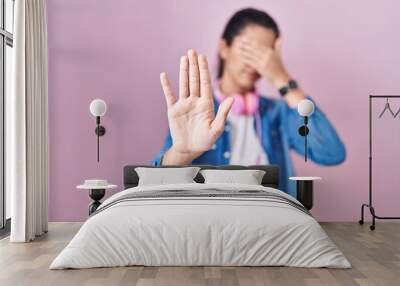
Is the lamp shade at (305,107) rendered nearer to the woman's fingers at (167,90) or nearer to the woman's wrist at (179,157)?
the woman's wrist at (179,157)

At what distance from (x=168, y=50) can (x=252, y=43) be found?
1056mm

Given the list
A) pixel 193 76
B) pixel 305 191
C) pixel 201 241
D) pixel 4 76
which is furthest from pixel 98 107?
pixel 201 241

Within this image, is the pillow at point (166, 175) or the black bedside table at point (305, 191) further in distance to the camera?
the black bedside table at point (305, 191)

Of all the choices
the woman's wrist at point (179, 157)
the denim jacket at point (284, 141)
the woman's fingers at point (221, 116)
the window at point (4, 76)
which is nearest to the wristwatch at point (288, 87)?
the denim jacket at point (284, 141)

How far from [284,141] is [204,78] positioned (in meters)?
1.27

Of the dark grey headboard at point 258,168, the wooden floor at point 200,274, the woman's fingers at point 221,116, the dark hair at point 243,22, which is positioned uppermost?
the dark hair at point 243,22

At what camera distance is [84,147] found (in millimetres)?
7320

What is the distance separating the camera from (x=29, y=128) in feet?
19.7

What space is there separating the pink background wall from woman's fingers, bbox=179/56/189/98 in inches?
4.6

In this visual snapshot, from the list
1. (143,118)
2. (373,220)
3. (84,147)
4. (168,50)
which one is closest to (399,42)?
(373,220)

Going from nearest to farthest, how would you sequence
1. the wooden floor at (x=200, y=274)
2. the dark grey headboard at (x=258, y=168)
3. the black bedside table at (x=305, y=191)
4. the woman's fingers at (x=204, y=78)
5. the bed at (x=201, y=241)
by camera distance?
the wooden floor at (x=200, y=274), the bed at (x=201, y=241), the black bedside table at (x=305, y=191), the dark grey headboard at (x=258, y=168), the woman's fingers at (x=204, y=78)

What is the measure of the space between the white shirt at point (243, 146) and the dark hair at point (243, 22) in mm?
755

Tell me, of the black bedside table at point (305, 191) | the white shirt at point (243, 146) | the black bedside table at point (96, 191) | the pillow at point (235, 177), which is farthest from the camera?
the white shirt at point (243, 146)

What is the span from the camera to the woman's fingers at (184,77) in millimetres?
7234
